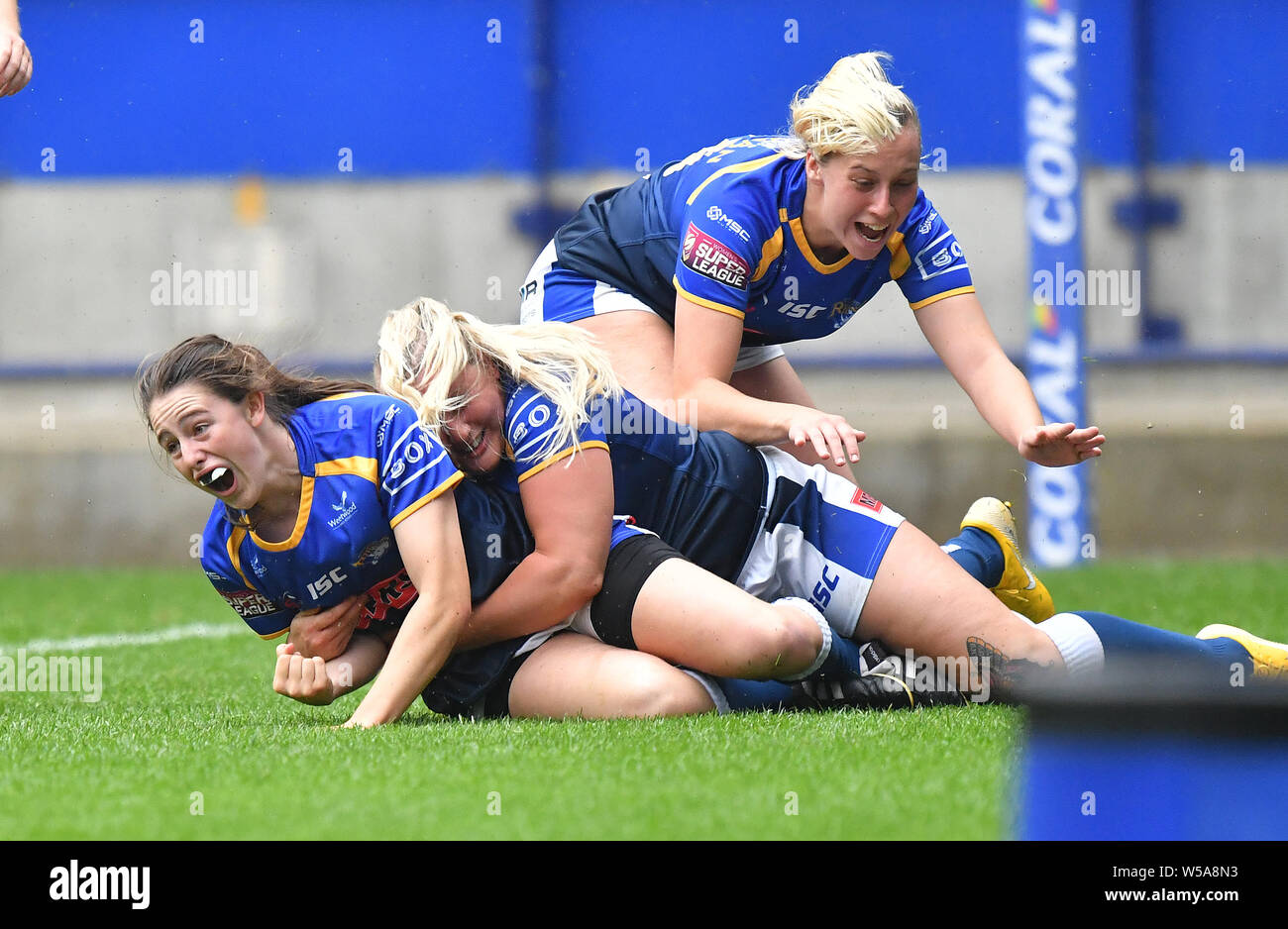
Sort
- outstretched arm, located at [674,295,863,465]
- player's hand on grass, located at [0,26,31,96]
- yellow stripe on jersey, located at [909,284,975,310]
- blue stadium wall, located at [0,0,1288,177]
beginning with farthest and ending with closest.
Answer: blue stadium wall, located at [0,0,1288,177] → yellow stripe on jersey, located at [909,284,975,310] → player's hand on grass, located at [0,26,31,96] → outstretched arm, located at [674,295,863,465]

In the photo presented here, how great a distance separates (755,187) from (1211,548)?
18.1ft

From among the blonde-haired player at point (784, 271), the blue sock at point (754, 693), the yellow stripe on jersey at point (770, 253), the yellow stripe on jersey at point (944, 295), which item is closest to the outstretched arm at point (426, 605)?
the blue sock at point (754, 693)

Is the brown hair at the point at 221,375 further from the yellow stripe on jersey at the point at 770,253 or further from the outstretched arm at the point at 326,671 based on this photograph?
the yellow stripe on jersey at the point at 770,253

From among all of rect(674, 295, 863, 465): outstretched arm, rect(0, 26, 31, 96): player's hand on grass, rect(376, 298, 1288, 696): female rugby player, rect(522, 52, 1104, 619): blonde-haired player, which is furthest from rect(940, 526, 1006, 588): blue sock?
rect(0, 26, 31, 96): player's hand on grass

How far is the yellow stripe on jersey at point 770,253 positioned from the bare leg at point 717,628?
72 centimetres

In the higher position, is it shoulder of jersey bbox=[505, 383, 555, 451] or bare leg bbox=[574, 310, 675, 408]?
bare leg bbox=[574, 310, 675, 408]

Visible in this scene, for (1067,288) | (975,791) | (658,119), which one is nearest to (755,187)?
(975,791)

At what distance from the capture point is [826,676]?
310 centimetres

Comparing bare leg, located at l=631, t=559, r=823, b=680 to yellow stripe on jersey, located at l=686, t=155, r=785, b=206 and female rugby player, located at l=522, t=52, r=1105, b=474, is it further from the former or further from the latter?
yellow stripe on jersey, located at l=686, t=155, r=785, b=206

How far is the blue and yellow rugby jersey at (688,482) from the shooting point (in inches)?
126

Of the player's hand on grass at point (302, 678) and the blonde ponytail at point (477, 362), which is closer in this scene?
the player's hand on grass at point (302, 678)

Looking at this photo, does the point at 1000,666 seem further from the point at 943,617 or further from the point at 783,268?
the point at 783,268

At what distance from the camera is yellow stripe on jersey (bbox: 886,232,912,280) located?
11.4ft

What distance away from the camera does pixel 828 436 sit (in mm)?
2941
